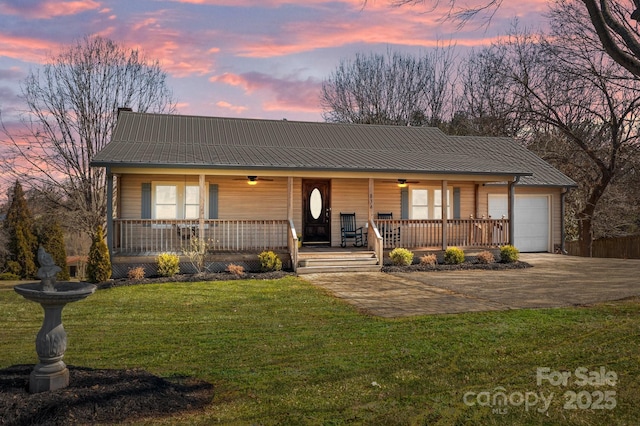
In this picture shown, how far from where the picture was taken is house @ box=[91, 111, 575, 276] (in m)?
13.5

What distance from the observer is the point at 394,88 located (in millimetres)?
36594

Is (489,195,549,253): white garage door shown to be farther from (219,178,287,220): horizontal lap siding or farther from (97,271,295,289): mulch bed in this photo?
(97,271,295,289): mulch bed

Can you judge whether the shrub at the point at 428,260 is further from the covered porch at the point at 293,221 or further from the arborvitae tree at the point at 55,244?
the arborvitae tree at the point at 55,244

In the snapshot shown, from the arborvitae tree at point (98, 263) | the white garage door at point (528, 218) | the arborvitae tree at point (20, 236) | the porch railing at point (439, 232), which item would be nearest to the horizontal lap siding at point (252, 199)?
the porch railing at point (439, 232)

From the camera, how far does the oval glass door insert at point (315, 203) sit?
16.2 meters

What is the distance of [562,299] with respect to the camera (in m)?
9.38

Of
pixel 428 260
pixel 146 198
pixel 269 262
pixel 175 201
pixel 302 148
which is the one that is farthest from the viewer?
pixel 302 148

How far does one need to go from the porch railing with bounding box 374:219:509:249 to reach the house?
43mm

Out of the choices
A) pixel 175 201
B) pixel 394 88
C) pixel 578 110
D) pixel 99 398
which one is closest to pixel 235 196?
pixel 175 201

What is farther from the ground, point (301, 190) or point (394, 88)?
point (394, 88)

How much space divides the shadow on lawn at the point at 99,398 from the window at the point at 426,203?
1324 centimetres

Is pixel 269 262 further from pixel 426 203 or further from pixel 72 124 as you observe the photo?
pixel 72 124

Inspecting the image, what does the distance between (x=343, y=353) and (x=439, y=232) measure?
35.6ft

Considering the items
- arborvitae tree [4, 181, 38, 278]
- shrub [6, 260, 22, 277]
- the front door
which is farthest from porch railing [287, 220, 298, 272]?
shrub [6, 260, 22, 277]
